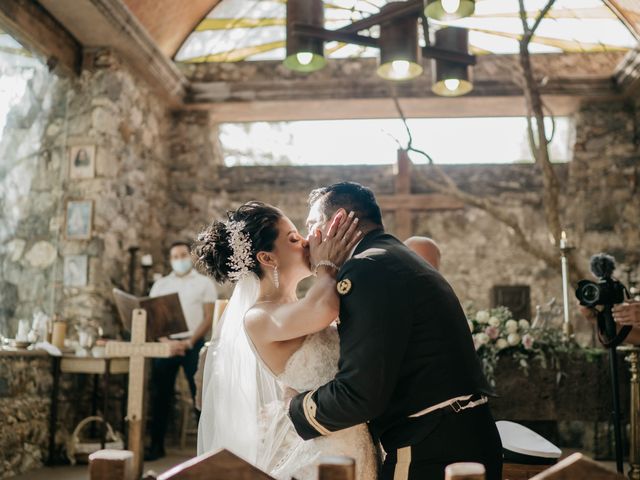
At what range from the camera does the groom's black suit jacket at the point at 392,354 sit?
5.43 ft

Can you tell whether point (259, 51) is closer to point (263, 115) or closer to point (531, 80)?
point (263, 115)

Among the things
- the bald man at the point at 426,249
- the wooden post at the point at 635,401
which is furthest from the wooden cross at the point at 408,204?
the wooden post at the point at 635,401

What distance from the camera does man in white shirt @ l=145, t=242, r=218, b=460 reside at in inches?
237

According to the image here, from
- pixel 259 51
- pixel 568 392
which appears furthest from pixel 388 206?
pixel 568 392

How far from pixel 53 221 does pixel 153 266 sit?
1.36m

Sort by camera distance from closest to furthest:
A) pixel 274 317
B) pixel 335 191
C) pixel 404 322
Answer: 1. pixel 404 322
2. pixel 335 191
3. pixel 274 317

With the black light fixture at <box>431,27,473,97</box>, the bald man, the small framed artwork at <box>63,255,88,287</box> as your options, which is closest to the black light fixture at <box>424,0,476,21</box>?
the black light fixture at <box>431,27,473,97</box>

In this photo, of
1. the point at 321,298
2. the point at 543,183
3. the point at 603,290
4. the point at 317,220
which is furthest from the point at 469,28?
the point at 321,298

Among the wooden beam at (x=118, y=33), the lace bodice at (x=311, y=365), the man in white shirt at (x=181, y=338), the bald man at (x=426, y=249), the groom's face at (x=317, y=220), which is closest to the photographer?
the groom's face at (x=317, y=220)

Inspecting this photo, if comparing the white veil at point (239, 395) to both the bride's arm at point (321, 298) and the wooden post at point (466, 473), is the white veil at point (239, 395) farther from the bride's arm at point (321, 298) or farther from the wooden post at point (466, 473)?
the wooden post at point (466, 473)

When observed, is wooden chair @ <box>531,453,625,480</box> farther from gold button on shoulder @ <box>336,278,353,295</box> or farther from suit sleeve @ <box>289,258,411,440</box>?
Result: gold button on shoulder @ <box>336,278,353,295</box>

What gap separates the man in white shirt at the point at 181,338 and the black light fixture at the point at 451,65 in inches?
110

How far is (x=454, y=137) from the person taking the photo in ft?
26.7

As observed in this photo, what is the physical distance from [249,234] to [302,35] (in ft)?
7.25
